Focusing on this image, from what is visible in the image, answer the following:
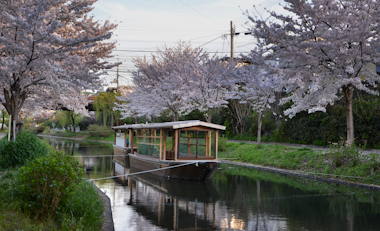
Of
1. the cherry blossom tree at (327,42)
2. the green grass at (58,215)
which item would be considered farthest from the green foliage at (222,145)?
Answer: the green grass at (58,215)

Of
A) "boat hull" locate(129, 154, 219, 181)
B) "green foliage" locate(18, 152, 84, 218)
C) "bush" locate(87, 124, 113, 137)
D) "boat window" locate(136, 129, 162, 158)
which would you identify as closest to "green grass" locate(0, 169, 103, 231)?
"green foliage" locate(18, 152, 84, 218)

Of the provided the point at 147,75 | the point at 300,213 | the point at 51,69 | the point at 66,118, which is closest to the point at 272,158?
the point at 300,213

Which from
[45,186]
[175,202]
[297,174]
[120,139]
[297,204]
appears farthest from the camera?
[120,139]

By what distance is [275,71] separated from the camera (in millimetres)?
16219

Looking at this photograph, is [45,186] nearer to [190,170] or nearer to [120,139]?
[190,170]

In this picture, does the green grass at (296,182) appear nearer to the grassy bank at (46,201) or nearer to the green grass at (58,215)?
the green grass at (58,215)

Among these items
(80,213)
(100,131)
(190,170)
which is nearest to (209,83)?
(190,170)

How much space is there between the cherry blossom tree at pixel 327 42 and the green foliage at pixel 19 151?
10232 millimetres

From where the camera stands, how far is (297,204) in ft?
37.9

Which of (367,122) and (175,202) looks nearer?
(175,202)

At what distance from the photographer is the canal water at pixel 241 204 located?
9070 millimetres

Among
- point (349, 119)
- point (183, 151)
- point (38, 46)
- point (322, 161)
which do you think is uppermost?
point (38, 46)

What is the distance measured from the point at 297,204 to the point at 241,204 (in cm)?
183

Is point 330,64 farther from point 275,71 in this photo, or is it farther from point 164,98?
point 164,98
